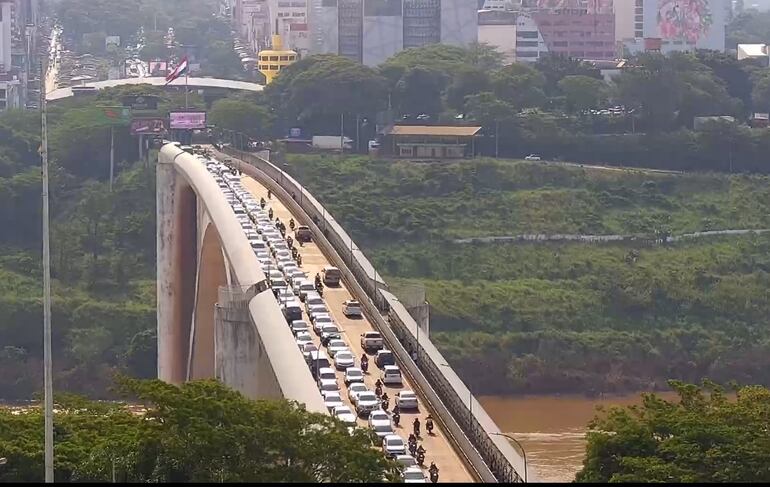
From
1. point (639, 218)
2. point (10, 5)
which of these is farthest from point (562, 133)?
point (10, 5)

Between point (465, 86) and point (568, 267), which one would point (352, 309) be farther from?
point (465, 86)

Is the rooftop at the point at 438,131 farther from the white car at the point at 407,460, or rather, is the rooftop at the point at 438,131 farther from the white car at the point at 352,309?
the white car at the point at 407,460

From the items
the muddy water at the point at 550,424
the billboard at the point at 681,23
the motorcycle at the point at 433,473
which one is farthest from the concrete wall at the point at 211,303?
the billboard at the point at 681,23

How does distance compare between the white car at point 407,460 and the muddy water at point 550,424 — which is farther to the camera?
the muddy water at point 550,424

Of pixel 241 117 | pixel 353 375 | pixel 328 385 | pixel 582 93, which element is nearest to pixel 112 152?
pixel 241 117

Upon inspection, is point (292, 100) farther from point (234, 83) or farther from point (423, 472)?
point (423, 472)

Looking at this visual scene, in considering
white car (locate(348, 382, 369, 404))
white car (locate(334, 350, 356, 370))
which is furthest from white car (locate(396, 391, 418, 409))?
white car (locate(334, 350, 356, 370))
